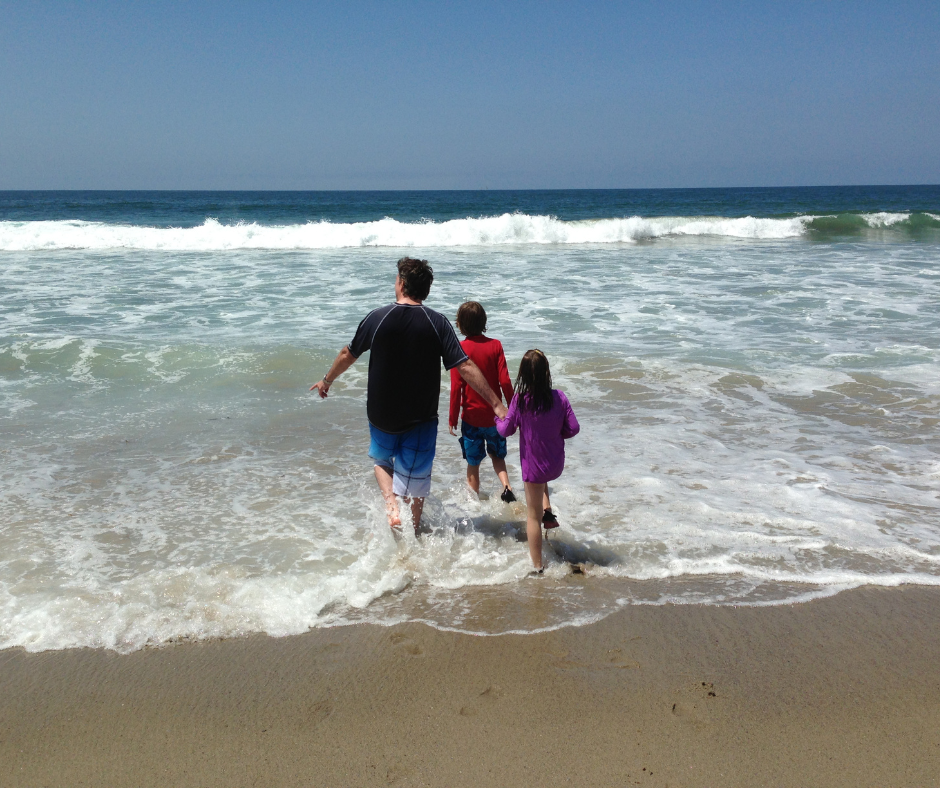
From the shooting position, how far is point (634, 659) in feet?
10.8

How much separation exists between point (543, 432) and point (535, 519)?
51 cm

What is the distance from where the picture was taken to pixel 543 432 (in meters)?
4.03

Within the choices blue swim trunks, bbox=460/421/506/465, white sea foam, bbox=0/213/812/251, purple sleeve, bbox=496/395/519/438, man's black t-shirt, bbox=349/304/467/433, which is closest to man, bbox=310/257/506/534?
man's black t-shirt, bbox=349/304/467/433

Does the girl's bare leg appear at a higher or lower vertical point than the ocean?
higher

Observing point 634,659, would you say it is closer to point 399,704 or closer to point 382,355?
point 399,704

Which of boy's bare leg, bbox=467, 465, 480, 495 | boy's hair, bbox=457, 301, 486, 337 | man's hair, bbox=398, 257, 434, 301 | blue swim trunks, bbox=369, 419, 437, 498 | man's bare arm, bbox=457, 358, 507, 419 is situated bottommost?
boy's bare leg, bbox=467, 465, 480, 495

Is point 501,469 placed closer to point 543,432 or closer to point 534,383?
point 543,432

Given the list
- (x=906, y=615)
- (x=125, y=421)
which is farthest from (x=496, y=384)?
(x=125, y=421)

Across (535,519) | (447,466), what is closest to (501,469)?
(447,466)

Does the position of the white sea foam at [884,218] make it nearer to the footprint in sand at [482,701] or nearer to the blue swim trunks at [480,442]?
the blue swim trunks at [480,442]

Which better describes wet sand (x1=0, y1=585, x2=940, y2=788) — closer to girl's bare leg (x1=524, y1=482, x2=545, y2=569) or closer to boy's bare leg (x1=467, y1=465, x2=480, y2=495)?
girl's bare leg (x1=524, y1=482, x2=545, y2=569)

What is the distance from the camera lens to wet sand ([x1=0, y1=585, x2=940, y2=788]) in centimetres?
265

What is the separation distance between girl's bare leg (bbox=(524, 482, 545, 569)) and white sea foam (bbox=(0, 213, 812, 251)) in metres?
22.8

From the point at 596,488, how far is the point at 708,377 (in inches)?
138
